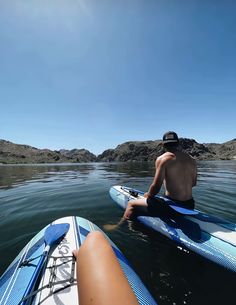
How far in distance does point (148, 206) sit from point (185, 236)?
1.32 meters

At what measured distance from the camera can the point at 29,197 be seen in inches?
492

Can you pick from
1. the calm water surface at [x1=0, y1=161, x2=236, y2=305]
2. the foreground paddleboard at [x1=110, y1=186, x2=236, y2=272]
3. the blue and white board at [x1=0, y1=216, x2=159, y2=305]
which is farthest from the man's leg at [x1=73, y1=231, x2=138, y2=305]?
the foreground paddleboard at [x1=110, y1=186, x2=236, y2=272]

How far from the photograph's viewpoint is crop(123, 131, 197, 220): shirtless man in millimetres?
5191

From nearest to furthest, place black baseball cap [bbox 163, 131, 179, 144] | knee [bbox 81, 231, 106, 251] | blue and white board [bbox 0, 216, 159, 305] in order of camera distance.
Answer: knee [bbox 81, 231, 106, 251]
blue and white board [bbox 0, 216, 159, 305]
black baseball cap [bbox 163, 131, 179, 144]

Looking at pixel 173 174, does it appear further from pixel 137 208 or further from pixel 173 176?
pixel 137 208

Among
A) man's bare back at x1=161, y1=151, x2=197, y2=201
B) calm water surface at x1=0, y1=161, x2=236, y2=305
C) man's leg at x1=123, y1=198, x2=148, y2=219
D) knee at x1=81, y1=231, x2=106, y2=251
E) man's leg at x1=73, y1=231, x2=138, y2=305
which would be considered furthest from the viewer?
man's leg at x1=123, y1=198, x2=148, y2=219

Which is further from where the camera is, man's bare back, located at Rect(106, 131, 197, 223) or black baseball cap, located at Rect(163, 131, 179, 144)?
black baseball cap, located at Rect(163, 131, 179, 144)

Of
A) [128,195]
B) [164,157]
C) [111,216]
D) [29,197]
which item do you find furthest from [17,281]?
[29,197]

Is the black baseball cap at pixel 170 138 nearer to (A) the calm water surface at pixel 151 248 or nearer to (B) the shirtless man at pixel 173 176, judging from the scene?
(B) the shirtless man at pixel 173 176

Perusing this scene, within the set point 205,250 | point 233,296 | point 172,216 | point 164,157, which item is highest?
point 164,157

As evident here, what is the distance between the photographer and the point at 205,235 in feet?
15.9

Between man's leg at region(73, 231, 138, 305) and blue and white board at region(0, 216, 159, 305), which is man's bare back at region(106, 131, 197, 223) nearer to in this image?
blue and white board at region(0, 216, 159, 305)

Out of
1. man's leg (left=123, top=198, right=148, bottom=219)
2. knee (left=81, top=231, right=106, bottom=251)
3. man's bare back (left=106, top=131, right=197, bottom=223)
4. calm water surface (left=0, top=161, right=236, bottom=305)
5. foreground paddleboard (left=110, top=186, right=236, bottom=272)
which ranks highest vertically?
man's bare back (left=106, top=131, right=197, bottom=223)

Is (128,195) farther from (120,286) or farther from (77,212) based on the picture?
(120,286)
